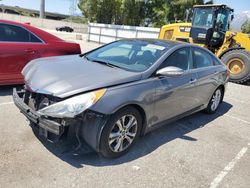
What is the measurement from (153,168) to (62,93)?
148 centimetres

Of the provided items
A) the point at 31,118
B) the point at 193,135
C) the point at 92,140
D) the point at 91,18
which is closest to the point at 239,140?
the point at 193,135

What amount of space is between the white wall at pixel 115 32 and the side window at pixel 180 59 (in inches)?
614

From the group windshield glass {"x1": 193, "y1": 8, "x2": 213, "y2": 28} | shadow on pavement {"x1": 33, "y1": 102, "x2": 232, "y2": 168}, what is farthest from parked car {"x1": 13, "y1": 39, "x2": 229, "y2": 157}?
windshield glass {"x1": 193, "y1": 8, "x2": 213, "y2": 28}

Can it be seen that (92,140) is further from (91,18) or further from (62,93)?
(91,18)

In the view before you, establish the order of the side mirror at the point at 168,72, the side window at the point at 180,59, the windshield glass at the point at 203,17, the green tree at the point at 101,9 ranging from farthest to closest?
the green tree at the point at 101,9 < the windshield glass at the point at 203,17 < the side window at the point at 180,59 < the side mirror at the point at 168,72

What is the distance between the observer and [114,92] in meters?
3.24

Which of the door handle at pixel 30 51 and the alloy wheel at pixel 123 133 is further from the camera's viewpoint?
the door handle at pixel 30 51

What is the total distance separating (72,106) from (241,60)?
27.9 feet

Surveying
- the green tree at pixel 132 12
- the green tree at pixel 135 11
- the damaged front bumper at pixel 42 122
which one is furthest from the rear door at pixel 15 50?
the green tree at pixel 132 12

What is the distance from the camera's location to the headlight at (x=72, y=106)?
299 centimetres

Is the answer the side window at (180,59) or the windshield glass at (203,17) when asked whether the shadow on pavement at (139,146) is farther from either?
the windshield glass at (203,17)

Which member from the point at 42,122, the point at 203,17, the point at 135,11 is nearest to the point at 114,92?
the point at 42,122

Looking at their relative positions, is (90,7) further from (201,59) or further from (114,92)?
(114,92)

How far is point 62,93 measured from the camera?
10.1 feet
